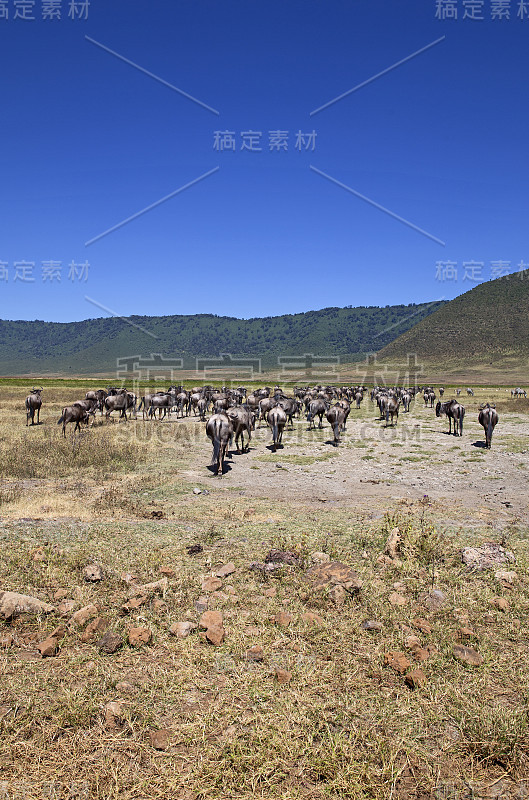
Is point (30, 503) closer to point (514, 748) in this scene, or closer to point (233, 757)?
point (233, 757)

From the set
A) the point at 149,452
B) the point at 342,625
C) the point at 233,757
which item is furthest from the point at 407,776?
the point at 149,452

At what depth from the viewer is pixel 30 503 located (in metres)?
10.9

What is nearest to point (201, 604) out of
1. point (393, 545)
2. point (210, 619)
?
point (210, 619)

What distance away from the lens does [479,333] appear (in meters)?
129

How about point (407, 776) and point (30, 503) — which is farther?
point (30, 503)

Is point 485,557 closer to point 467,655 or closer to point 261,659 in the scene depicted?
point 467,655

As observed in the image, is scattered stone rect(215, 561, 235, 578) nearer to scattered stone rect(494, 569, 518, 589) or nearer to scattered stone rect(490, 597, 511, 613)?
scattered stone rect(490, 597, 511, 613)

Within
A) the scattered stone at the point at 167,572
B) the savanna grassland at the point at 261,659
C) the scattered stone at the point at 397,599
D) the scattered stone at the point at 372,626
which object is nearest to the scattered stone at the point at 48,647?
the savanna grassland at the point at 261,659

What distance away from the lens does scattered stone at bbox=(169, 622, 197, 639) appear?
5.32m

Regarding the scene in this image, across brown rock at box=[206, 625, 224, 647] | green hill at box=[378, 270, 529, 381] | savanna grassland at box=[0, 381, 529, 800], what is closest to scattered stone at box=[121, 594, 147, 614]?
savanna grassland at box=[0, 381, 529, 800]

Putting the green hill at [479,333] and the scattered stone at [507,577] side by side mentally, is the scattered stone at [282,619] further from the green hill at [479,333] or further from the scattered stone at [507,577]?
the green hill at [479,333]

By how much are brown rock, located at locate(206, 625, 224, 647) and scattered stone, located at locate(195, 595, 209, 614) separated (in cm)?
55

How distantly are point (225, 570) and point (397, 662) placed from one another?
Answer: 116 inches

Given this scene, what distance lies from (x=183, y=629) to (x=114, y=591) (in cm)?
146
